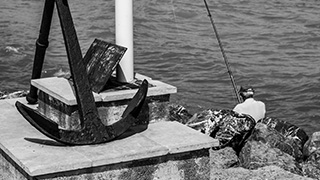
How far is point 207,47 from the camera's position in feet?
68.7

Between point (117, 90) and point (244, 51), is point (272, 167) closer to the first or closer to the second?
point (117, 90)

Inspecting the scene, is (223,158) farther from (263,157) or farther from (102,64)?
(102,64)

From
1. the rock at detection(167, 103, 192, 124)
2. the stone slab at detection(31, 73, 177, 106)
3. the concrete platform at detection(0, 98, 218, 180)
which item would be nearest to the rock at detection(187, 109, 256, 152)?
the rock at detection(167, 103, 192, 124)

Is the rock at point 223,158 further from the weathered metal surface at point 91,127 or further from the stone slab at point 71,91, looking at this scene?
the weathered metal surface at point 91,127

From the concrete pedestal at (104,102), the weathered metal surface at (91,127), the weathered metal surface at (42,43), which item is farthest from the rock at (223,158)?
the weathered metal surface at (91,127)

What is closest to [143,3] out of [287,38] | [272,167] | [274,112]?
[287,38]

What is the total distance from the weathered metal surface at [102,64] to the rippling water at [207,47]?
8053 millimetres

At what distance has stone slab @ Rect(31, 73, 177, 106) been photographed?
18.6 feet

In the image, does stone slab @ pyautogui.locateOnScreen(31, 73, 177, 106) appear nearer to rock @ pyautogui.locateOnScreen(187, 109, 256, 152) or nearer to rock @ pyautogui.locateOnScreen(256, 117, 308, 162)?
rock @ pyautogui.locateOnScreen(187, 109, 256, 152)

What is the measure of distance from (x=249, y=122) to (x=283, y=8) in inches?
688

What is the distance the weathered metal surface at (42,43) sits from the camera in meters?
5.79

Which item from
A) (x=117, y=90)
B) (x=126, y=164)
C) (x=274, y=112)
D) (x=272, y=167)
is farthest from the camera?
(x=274, y=112)

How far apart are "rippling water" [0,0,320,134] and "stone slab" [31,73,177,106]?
793 cm

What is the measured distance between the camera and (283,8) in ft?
86.1
